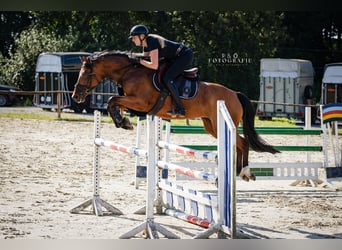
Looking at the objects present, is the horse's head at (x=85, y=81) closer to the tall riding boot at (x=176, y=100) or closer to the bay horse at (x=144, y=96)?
the bay horse at (x=144, y=96)

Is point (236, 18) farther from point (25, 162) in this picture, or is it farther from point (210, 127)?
point (210, 127)

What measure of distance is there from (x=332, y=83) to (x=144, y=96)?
725 centimetres

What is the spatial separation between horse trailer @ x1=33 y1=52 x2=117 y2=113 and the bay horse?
6511mm

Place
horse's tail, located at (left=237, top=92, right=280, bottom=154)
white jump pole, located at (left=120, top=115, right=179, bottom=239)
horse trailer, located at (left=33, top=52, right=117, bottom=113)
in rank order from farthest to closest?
horse trailer, located at (left=33, top=52, right=117, bottom=113) < horse's tail, located at (left=237, top=92, right=280, bottom=154) < white jump pole, located at (left=120, top=115, right=179, bottom=239)

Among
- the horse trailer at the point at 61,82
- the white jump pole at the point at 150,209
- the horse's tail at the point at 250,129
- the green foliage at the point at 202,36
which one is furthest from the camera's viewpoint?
the horse trailer at the point at 61,82

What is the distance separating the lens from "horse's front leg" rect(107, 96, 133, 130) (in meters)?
5.74

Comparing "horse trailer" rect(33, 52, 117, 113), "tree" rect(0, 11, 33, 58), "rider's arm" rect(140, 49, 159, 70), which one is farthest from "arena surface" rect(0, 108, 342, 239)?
"horse trailer" rect(33, 52, 117, 113)

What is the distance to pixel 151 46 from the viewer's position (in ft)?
19.1

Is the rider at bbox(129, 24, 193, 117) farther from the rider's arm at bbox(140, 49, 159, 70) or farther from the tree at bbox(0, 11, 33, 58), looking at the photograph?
the tree at bbox(0, 11, 33, 58)

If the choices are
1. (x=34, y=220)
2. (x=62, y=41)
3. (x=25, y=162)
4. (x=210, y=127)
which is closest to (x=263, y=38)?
(x=62, y=41)

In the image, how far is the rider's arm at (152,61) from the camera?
5.86m

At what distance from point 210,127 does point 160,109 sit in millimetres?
475

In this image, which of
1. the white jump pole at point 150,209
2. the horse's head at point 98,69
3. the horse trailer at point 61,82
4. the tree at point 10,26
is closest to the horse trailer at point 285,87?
the horse trailer at point 61,82

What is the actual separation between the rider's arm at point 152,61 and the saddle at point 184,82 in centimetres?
11
